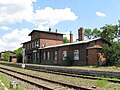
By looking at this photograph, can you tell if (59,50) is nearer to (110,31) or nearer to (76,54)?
(76,54)

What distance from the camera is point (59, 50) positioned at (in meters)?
43.1

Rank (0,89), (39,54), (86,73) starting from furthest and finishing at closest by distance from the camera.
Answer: (39,54) < (86,73) < (0,89)

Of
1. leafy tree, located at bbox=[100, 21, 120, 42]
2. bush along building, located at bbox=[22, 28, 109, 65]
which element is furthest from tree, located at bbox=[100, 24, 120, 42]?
bush along building, located at bbox=[22, 28, 109, 65]

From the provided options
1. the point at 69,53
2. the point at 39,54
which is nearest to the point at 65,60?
the point at 69,53

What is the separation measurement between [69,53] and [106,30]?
1954cm

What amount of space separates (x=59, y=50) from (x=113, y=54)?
13957mm

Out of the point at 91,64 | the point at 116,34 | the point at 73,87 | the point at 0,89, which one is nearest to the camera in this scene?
the point at 0,89

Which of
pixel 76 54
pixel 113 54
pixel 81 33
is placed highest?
pixel 81 33

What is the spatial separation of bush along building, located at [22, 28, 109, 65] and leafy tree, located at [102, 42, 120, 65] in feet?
6.71

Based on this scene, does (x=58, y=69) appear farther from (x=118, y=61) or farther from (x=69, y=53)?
(x=69, y=53)

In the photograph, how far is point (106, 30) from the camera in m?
56.0

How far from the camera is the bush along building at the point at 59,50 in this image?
34594mm

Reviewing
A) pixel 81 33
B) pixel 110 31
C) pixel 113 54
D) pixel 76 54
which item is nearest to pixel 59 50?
pixel 81 33

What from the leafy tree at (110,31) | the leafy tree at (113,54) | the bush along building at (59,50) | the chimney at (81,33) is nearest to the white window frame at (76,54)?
the bush along building at (59,50)
